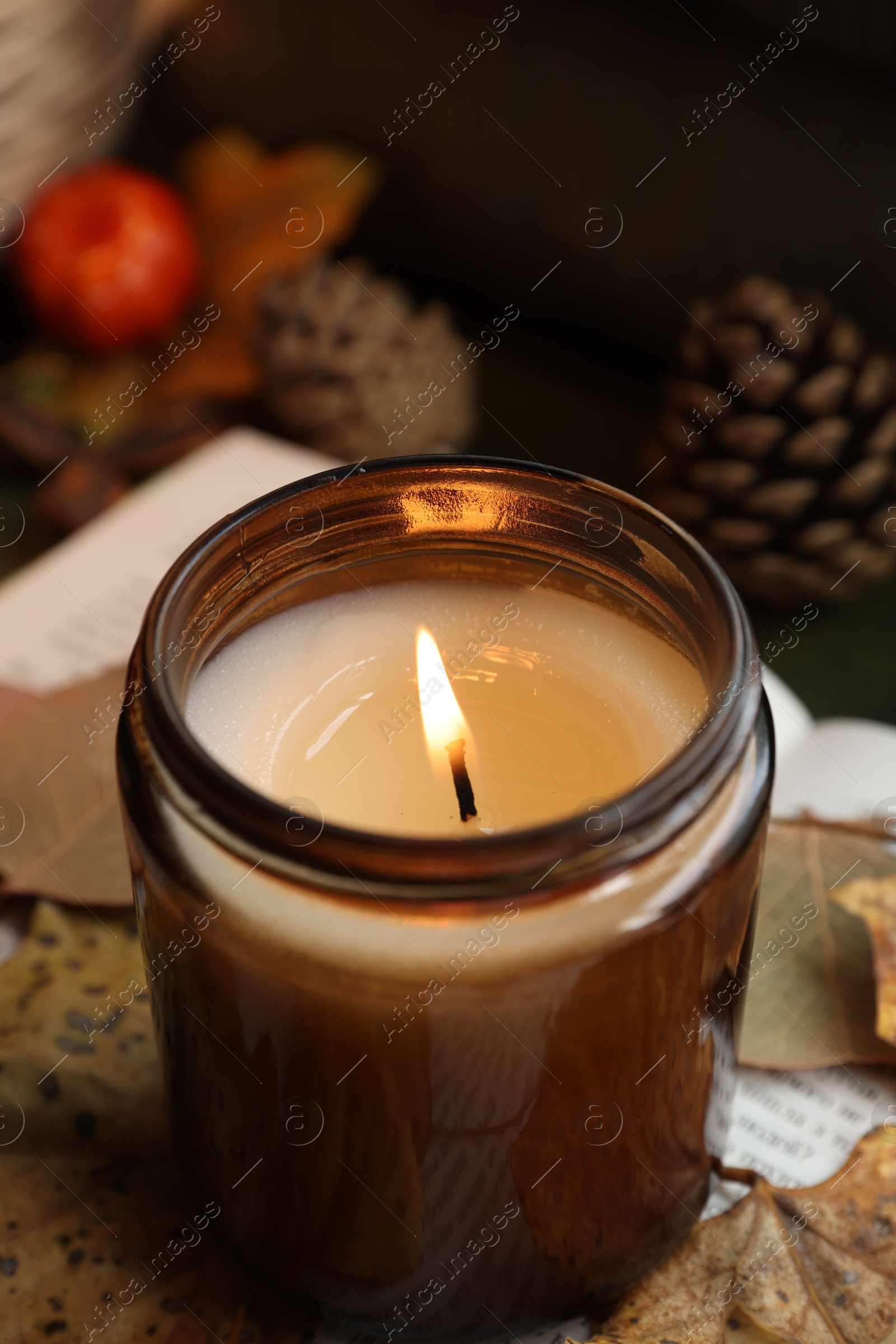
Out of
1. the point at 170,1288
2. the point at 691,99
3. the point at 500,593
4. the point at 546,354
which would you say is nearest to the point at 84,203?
the point at 546,354

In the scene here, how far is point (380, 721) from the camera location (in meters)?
0.43

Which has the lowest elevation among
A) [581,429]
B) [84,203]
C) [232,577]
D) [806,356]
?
[581,429]

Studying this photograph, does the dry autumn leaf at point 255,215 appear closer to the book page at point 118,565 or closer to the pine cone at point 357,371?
the pine cone at point 357,371

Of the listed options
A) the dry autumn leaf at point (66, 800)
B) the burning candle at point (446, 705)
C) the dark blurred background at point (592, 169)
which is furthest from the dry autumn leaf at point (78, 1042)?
the dark blurred background at point (592, 169)

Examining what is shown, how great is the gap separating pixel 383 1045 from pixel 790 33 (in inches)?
33.9

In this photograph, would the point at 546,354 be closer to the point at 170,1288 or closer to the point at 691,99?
the point at 691,99

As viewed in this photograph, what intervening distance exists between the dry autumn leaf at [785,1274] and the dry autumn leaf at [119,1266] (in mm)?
121

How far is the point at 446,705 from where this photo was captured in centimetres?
41

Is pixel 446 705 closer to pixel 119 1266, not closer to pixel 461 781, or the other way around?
pixel 461 781

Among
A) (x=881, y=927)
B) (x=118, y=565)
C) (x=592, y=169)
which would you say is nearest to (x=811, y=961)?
(x=881, y=927)

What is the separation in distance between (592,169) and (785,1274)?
89cm

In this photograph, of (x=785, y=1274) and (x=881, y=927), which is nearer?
(x=785, y=1274)

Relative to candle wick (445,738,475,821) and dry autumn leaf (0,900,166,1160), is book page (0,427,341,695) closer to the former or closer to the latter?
dry autumn leaf (0,900,166,1160)

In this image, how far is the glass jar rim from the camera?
29 centimetres
